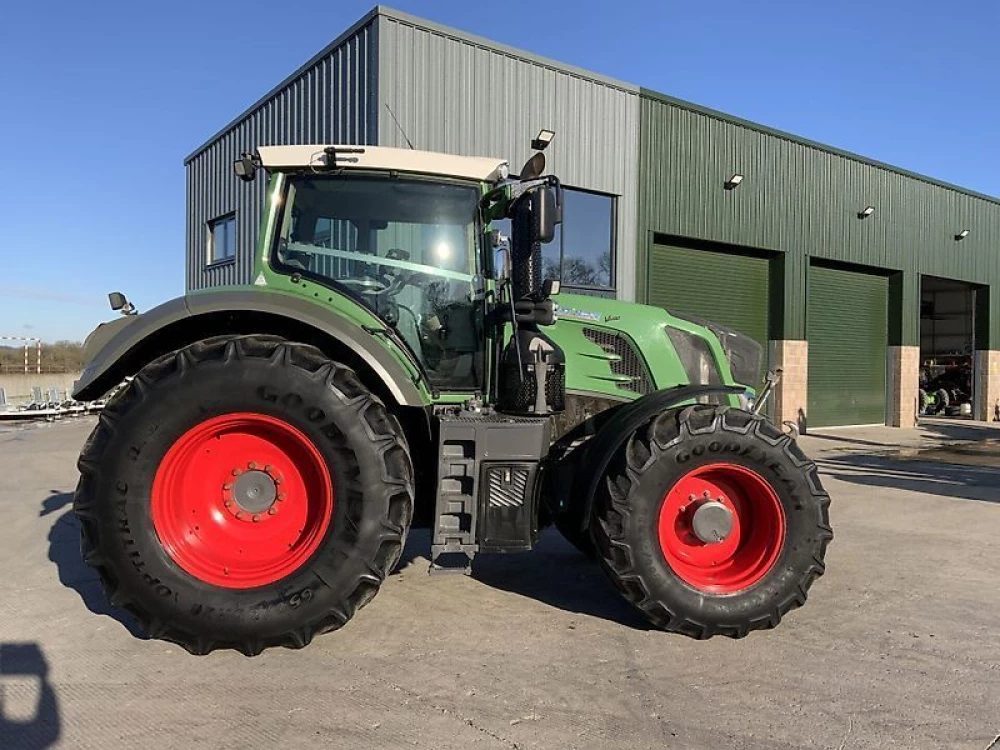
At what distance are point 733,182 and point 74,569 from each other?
42.9ft

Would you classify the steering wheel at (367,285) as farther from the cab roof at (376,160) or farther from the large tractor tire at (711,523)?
the large tractor tire at (711,523)

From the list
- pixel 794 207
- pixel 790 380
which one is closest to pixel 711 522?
pixel 790 380

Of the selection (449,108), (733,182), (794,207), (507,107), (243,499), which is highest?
(507,107)

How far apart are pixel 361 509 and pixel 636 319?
2.18 meters

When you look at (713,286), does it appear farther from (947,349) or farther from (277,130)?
(947,349)

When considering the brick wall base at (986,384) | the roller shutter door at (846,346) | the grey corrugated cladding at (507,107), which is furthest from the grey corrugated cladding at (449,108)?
the brick wall base at (986,384)

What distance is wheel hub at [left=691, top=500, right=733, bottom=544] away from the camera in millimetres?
3658

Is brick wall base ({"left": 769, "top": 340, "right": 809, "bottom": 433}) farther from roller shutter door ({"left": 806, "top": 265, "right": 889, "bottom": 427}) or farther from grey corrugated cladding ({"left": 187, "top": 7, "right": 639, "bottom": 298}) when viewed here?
grey corrugated cladding ({"left": 187, "top": 7, "right": 639, "bottom": 298})

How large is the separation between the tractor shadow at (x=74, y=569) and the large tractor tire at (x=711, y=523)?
8.25ft

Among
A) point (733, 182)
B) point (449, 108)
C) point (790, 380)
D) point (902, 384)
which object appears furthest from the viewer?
point (902, 384)

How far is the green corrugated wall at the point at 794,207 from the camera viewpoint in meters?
13.2

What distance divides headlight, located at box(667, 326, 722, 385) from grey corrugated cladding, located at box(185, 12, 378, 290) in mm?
6305

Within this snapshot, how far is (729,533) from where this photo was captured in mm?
3689

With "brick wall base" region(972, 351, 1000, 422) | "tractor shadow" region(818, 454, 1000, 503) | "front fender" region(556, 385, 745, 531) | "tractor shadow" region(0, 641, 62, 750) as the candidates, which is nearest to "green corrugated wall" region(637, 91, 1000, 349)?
"brick wall base" region(972, 351, 1000, 422)
